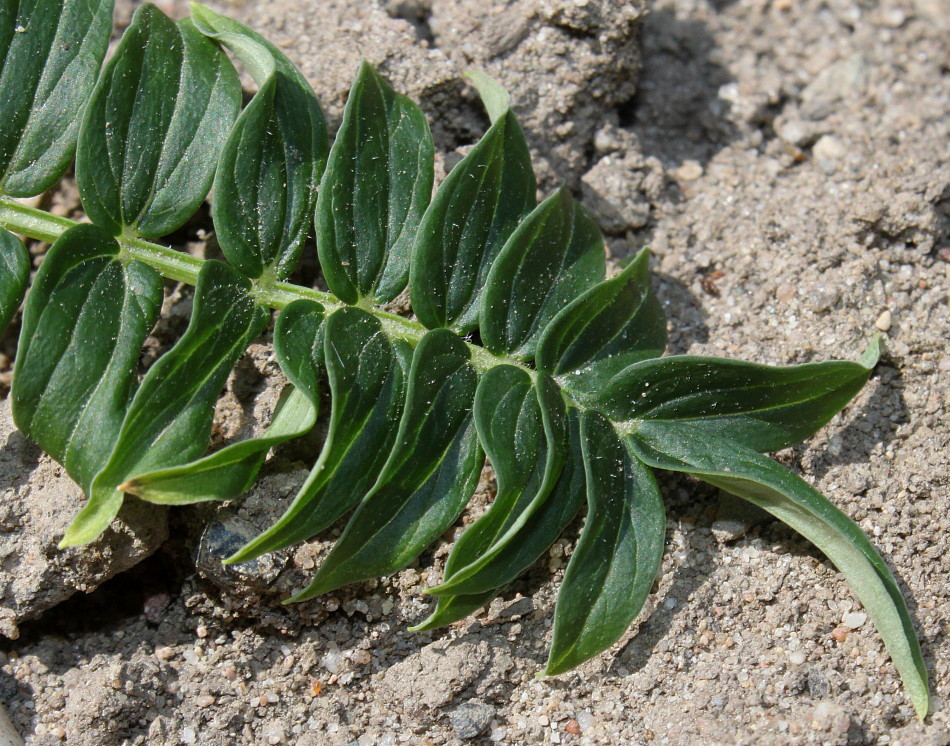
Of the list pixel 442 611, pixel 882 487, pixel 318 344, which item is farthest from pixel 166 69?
pixel 882 487

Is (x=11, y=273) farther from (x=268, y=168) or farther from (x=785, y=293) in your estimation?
(x=785, y=293)

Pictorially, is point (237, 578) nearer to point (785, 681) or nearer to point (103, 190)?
point (103, 190)

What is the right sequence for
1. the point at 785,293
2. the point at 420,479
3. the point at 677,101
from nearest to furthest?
the point at 420,479
the point at 785,293
the point at 677,101

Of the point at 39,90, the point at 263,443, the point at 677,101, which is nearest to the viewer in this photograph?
the point at 263,443

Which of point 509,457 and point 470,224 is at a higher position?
point 470,224

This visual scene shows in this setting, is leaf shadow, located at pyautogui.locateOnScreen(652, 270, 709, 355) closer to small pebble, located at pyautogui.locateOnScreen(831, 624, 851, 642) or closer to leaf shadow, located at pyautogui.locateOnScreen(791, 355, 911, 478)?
leaf shadow, located at pyautogui.locateOnScreen(791, 355, 911, 478)

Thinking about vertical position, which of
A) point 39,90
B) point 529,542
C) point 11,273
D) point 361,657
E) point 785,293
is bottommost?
point 361,657

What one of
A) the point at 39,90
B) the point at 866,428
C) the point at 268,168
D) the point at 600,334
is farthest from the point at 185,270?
the point at 866,428

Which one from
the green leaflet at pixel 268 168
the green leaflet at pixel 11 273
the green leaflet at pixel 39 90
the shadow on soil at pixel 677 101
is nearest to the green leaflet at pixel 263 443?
the green leaflet at pixel 268 168

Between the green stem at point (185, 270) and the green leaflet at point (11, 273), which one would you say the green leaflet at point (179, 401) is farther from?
the green leaflet at point (11, 273)
